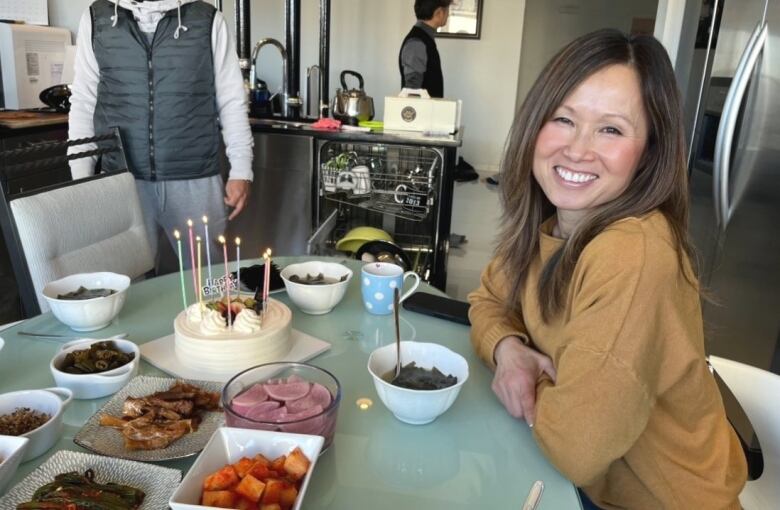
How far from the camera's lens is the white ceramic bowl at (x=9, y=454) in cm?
70

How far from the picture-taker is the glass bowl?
2.59ft

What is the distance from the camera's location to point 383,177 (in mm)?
2629

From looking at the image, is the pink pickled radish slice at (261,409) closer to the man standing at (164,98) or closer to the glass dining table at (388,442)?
the glass dining table at (388,442)

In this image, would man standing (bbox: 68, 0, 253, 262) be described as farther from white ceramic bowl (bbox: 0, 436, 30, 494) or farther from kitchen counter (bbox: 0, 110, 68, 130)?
white ceramic bowl (bbox: 0, 436, 30, 494)

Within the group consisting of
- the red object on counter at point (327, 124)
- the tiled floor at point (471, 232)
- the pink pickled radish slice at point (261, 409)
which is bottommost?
the tiled floor at point (471, 232)

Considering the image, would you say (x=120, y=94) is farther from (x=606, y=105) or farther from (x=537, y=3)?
(x=537, y=3)

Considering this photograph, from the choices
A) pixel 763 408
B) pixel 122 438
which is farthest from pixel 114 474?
pixel 763 408

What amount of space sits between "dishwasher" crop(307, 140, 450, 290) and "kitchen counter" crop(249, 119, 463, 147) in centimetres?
4

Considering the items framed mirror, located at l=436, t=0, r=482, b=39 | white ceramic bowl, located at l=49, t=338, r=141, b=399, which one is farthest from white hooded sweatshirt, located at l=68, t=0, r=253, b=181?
framed mirror, located at l=436, t=0, r=482, b=39

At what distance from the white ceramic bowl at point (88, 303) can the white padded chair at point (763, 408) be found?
1.18 metres

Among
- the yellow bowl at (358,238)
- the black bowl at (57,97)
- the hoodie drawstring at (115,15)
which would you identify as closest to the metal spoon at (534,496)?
the yellow bowl at (358,238)

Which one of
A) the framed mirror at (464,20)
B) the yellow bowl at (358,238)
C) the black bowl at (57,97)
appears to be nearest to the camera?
the yellow bowl at (358,238)

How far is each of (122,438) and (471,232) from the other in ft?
12.9

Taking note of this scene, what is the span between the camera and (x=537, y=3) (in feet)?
20.3
